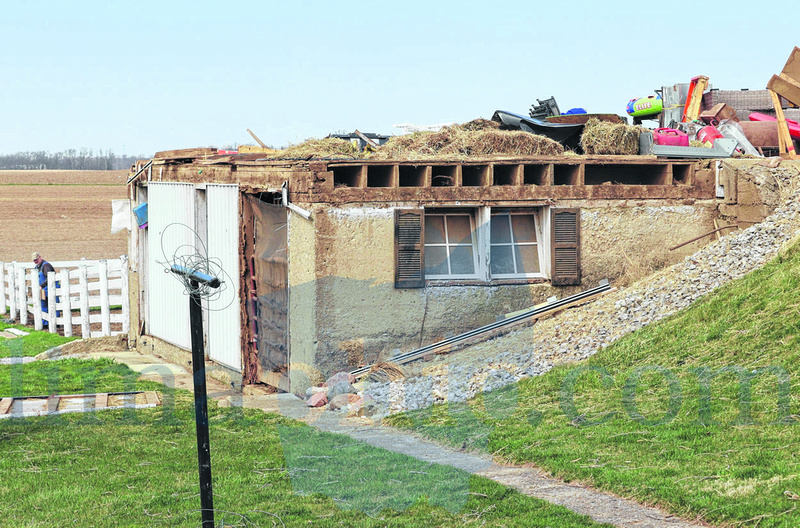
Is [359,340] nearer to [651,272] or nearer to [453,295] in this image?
[453,295]

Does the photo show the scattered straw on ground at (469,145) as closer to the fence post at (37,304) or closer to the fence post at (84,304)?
the fence post at (84,304)

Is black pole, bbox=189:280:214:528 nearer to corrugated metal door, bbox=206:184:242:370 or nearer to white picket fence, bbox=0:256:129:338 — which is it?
corrugated metal door, bbox=206:184:242:370

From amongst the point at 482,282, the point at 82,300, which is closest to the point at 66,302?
the point at 82,300

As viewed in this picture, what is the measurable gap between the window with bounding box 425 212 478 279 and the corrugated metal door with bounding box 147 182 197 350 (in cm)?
412

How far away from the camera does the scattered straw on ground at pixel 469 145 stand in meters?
13.3

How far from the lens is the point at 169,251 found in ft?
50.9

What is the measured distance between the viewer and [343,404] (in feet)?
36.4

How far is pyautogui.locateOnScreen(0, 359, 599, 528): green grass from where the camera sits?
6.52 m

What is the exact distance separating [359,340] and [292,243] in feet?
5.30

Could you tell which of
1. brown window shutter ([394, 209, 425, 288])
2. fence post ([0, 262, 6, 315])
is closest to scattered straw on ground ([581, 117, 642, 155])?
brown window shutter ([394, 209, 425, 288])

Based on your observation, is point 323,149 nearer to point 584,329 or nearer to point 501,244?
point 501,244

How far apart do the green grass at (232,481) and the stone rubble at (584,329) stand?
1.70 metres

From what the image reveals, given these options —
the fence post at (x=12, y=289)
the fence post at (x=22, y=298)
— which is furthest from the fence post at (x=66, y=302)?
the fence post at (x=12, y=289)

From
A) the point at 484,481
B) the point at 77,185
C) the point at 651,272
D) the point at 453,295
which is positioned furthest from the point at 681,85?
the point at 77,185
